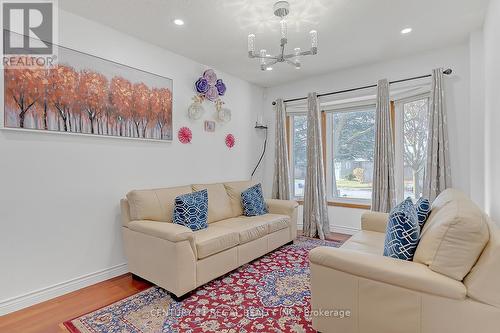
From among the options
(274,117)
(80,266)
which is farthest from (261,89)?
(80,266)

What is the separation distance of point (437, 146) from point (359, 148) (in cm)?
117

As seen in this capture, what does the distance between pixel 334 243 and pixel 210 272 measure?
78.7 inches

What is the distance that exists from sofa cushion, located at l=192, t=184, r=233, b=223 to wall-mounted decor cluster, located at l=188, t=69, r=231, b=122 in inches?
37.3

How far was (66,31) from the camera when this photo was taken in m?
2.32

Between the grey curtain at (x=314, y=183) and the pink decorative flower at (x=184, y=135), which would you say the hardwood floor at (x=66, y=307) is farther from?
the grey curtain at (x=314, y=183)

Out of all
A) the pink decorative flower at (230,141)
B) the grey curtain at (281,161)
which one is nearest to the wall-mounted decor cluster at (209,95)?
the pink decorative flower at (230,141)

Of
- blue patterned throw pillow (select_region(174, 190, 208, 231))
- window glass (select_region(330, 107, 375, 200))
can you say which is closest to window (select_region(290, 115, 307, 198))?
window glass (select_region(330, 107, 375, 200))

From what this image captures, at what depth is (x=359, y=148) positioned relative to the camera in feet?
13.3

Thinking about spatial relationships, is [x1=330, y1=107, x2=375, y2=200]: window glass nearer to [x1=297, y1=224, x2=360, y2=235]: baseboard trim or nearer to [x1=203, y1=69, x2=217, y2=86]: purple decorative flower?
[x1=297, y1=224, x2=360, y2=235]: baseboard trim

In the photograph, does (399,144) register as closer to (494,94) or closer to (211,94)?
(494,94)

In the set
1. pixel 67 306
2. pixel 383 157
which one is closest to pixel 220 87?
pixel 383 157

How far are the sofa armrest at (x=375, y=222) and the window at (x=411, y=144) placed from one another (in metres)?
1.14

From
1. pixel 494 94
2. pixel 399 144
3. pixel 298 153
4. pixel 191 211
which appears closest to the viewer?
pixel 494 94

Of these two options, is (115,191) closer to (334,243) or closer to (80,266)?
(80,266)
